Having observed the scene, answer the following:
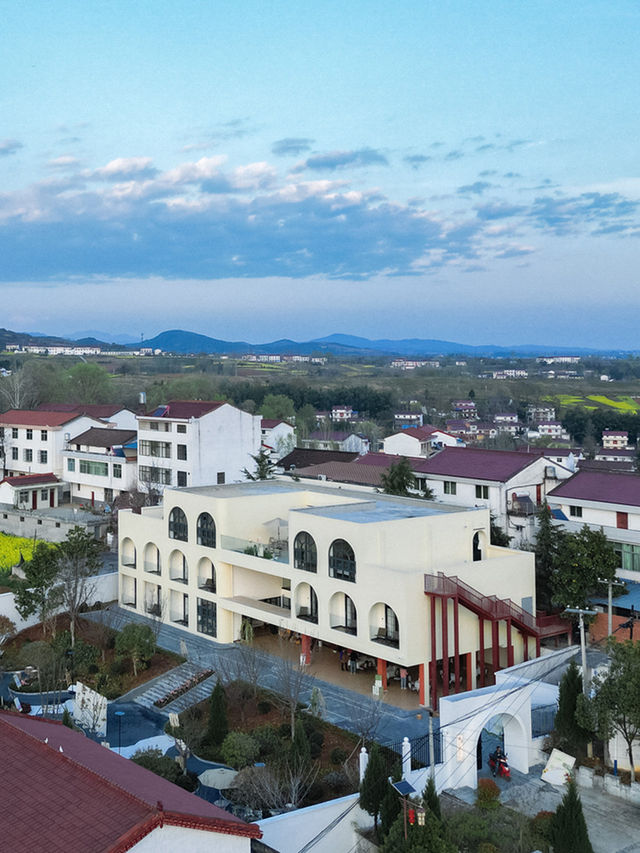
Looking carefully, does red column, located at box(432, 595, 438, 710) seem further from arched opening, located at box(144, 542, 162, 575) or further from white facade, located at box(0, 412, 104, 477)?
white facade, located at box(0, 412, 104, 477)

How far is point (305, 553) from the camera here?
28578 mm

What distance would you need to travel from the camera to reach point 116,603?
37.7m

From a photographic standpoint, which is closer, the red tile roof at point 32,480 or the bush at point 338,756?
the bush at point 338,756

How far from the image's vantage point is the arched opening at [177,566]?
34.2 meters

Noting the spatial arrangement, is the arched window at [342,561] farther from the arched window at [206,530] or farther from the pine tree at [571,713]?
the pine tree at [571,713]

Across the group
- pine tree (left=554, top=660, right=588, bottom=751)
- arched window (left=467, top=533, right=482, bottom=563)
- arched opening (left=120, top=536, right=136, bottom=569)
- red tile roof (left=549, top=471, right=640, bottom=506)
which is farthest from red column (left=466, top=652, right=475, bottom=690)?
arched opening (left=120, top=536, right=136, bottom=569)

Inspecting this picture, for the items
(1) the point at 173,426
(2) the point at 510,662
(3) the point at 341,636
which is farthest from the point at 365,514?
(1) the point at 173,426

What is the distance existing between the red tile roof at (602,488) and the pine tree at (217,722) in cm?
1630

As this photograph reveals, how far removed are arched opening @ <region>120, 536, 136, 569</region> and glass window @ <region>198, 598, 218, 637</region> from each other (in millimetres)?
5326

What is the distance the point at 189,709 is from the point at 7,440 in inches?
1559

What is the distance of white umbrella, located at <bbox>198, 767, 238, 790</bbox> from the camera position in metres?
21.2

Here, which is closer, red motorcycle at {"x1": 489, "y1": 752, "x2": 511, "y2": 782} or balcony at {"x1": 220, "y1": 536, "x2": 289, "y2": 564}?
red motorcycle at {"x1": 489, "y1": 752, "x2": 511, "y2": 782}

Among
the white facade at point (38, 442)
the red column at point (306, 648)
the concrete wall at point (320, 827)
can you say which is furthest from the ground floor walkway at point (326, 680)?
the white facade at point (38, 442)

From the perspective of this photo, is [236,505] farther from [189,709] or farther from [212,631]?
[189,709]
